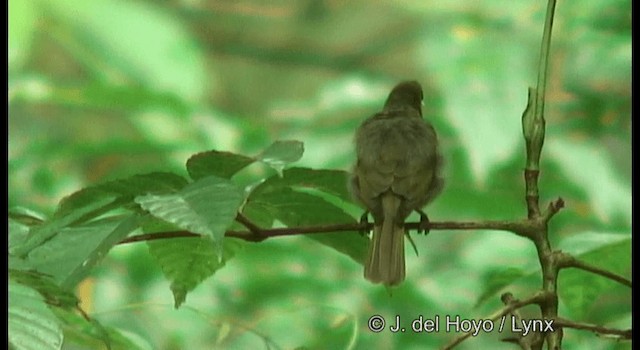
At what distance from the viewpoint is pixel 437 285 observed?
4.74 feet

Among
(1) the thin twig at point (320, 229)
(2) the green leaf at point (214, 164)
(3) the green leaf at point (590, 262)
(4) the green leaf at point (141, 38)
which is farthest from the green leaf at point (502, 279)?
(4) the green leaf at point (141, 38)

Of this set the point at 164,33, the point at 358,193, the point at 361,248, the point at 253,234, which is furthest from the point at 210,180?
the point at 164,33

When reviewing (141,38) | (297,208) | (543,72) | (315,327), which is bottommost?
(315,327)

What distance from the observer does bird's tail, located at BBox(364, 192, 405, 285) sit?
93 centimetres

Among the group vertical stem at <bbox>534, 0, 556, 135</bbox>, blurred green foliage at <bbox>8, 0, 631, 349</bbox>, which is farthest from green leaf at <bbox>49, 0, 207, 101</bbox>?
vertical stem at <bbox>534, 0, 556, 135</bbox>

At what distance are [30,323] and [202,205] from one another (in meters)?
0.12

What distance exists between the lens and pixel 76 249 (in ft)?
2.25

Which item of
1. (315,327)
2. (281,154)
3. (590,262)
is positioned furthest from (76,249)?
(315,327)

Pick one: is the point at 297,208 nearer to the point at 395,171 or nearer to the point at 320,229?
the point at 320,229

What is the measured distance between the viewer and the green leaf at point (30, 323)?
0.59 meters

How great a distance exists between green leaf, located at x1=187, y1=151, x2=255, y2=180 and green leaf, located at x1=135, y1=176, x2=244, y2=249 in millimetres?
36

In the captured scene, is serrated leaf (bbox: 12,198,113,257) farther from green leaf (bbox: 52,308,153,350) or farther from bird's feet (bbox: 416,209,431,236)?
bird's feet (bbox: 416,209,431,236)

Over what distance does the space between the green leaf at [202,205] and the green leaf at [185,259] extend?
12cm
